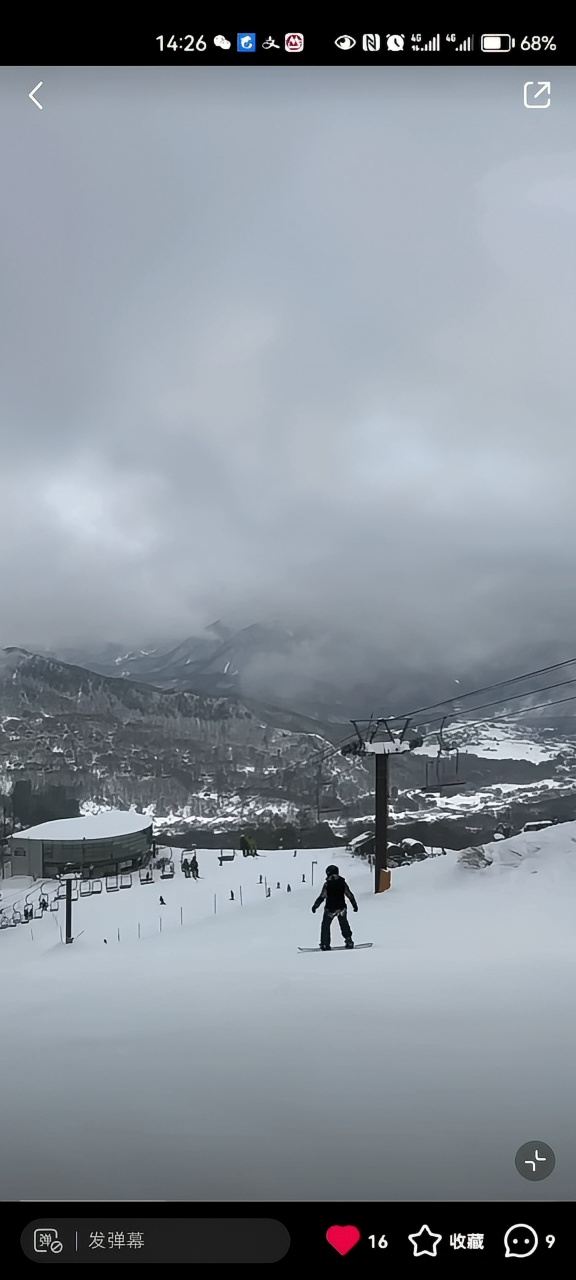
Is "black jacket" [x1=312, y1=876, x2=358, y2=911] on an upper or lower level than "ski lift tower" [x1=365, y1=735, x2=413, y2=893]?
lower

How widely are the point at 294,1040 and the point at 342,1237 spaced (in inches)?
9.6

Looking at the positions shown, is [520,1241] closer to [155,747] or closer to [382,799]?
[382,799]

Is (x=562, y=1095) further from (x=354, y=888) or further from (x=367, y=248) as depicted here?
(x=367, y=248)

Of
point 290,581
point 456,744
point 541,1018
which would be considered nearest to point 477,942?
point 541,1018

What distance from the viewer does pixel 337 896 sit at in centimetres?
112

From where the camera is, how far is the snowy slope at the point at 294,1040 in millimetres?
914

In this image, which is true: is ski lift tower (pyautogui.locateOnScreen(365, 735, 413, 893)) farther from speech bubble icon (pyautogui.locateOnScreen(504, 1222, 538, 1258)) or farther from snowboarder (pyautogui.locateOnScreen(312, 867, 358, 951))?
speech bubble icon (pyautogui.locateOnScreen(504, 1222, 538, 1258))

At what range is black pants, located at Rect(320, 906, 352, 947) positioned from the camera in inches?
43.6

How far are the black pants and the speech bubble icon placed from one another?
1.43 ft
